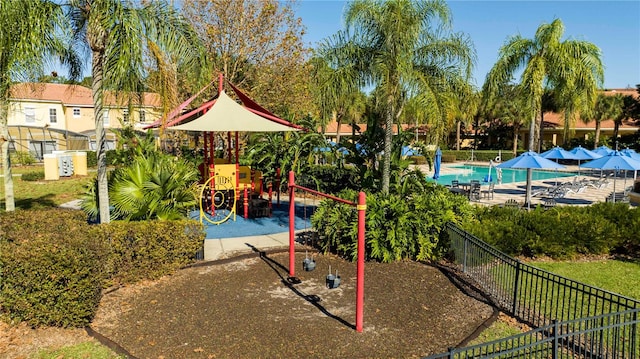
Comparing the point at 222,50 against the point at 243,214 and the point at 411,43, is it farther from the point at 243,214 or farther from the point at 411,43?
the point at 411,43

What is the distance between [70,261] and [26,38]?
14.3ft

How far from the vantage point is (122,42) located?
7504 millimetres

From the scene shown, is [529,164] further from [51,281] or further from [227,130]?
[51,281]

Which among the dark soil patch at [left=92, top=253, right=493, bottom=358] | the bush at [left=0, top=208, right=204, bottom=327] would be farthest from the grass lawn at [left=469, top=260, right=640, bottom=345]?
the bush at [left=0, top=208, right=204, bottom=327]

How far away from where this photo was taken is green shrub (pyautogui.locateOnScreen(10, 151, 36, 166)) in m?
30.3

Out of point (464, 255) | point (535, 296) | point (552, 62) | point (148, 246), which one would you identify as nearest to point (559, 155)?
point (552, 62)

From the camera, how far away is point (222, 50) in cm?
1916

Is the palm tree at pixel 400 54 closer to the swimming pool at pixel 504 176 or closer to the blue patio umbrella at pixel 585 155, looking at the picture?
the blue patio umbrella at pixel 585 155

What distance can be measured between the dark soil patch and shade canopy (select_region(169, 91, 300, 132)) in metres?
4.12

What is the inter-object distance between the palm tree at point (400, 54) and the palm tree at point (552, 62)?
5.86m

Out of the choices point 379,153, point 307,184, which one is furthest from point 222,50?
point 379,153

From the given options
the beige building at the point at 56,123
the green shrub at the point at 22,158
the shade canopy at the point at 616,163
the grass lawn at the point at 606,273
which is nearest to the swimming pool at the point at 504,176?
the shade canopy at the point at 616,163

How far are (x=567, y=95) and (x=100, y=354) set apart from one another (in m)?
16.7

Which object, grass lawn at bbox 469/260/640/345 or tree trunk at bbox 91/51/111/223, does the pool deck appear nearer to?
grass lawn at bbox 469/260/640/345
